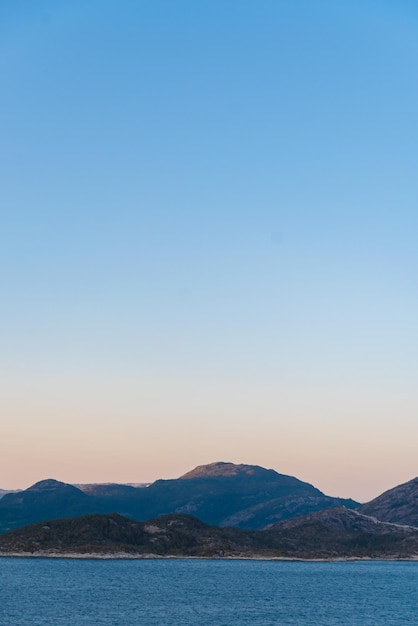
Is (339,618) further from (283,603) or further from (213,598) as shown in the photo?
(213,598)

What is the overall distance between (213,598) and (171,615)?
109ft

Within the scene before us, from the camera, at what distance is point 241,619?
160875 mm

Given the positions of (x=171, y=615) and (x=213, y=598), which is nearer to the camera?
(x=171, y=615)

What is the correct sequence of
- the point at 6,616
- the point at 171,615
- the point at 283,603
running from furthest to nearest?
the point at 283,603, the point at 171,615, the point at 6,616

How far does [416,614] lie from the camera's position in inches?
7431

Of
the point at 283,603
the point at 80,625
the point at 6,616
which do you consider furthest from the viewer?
the point at 283,603

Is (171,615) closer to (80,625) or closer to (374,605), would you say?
(80,625)

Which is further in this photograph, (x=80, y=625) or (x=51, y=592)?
(x=51, y=592)

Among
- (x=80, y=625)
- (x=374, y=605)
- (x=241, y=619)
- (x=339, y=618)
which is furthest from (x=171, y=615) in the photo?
(x=374, y=605)

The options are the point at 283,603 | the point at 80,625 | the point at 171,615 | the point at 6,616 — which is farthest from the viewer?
the point at 283,603

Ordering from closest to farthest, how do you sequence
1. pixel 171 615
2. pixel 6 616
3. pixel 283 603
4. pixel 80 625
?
pixel 80 625 → pixel 6 616 → pixel 171 615 → pixel 283 603

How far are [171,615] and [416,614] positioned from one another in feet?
220

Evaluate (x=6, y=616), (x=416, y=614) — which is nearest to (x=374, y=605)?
(x=416, y=614)

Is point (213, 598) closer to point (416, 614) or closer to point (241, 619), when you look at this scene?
point (241, 619)
